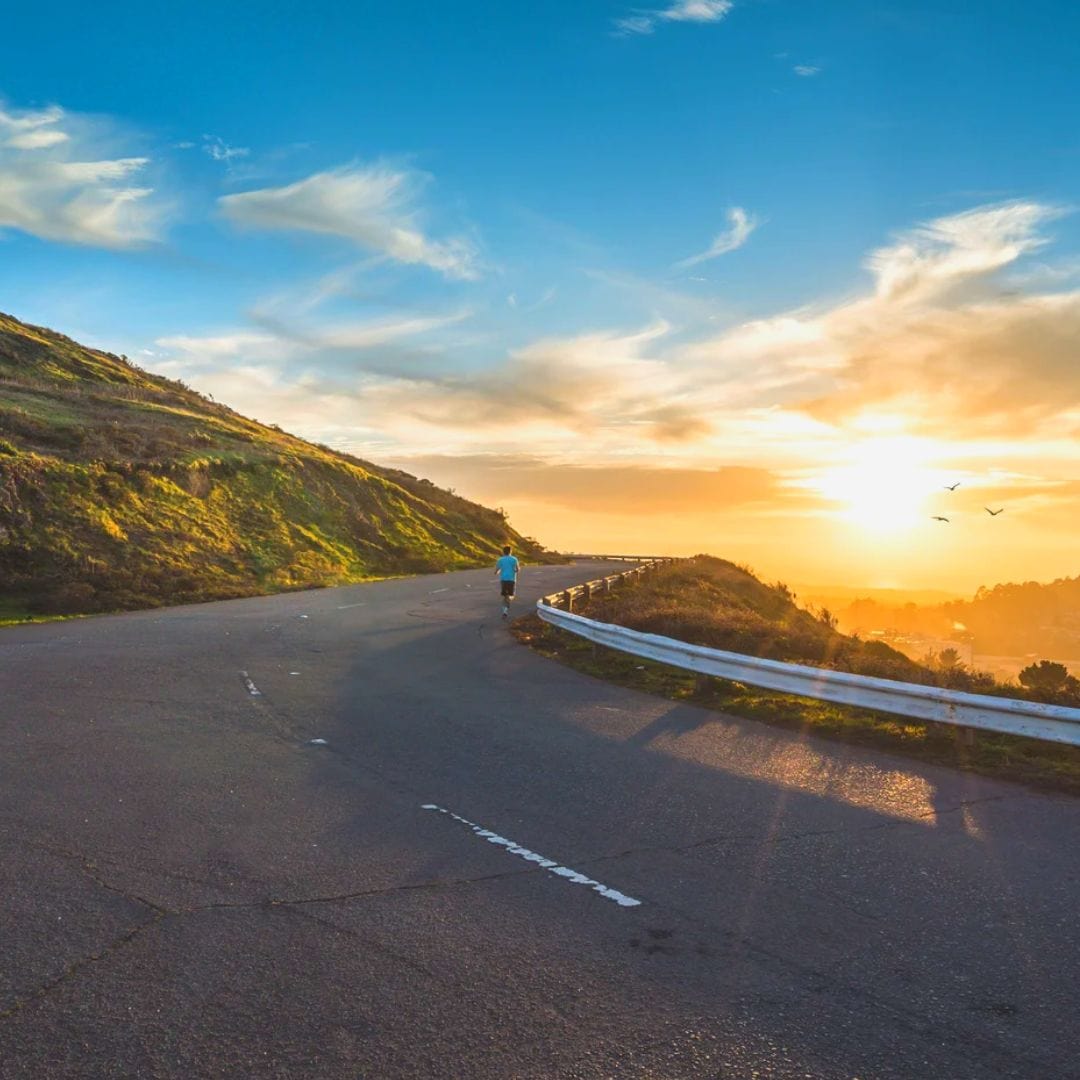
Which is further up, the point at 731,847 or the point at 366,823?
the point at 731,847

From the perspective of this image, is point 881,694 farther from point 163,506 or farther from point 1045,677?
point 163,506

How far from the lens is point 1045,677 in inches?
586

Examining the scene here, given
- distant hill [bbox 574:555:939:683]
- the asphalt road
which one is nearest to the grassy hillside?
distant hill [bbox 574:555:939:683]

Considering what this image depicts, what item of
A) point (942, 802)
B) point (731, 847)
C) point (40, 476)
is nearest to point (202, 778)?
point (731, 847)

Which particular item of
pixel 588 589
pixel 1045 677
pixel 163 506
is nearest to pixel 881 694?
pixel 1045 677

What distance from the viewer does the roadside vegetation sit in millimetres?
9547

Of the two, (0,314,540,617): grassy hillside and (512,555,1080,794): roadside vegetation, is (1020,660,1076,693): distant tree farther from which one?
(0,314,540,617): grassy hillside

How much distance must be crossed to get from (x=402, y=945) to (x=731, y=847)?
8.74ft

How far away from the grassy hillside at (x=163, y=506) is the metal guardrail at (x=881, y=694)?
54.0ft

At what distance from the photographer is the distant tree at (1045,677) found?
1279 cm

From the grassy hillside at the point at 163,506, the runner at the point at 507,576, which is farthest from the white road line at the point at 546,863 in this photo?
the grassy hillside at the point at 163,506

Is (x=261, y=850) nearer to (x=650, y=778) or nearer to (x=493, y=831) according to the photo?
(x=493, y=831)

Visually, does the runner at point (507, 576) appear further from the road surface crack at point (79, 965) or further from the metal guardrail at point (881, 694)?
the road surface crack at point (79, 965)

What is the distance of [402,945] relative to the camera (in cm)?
475
